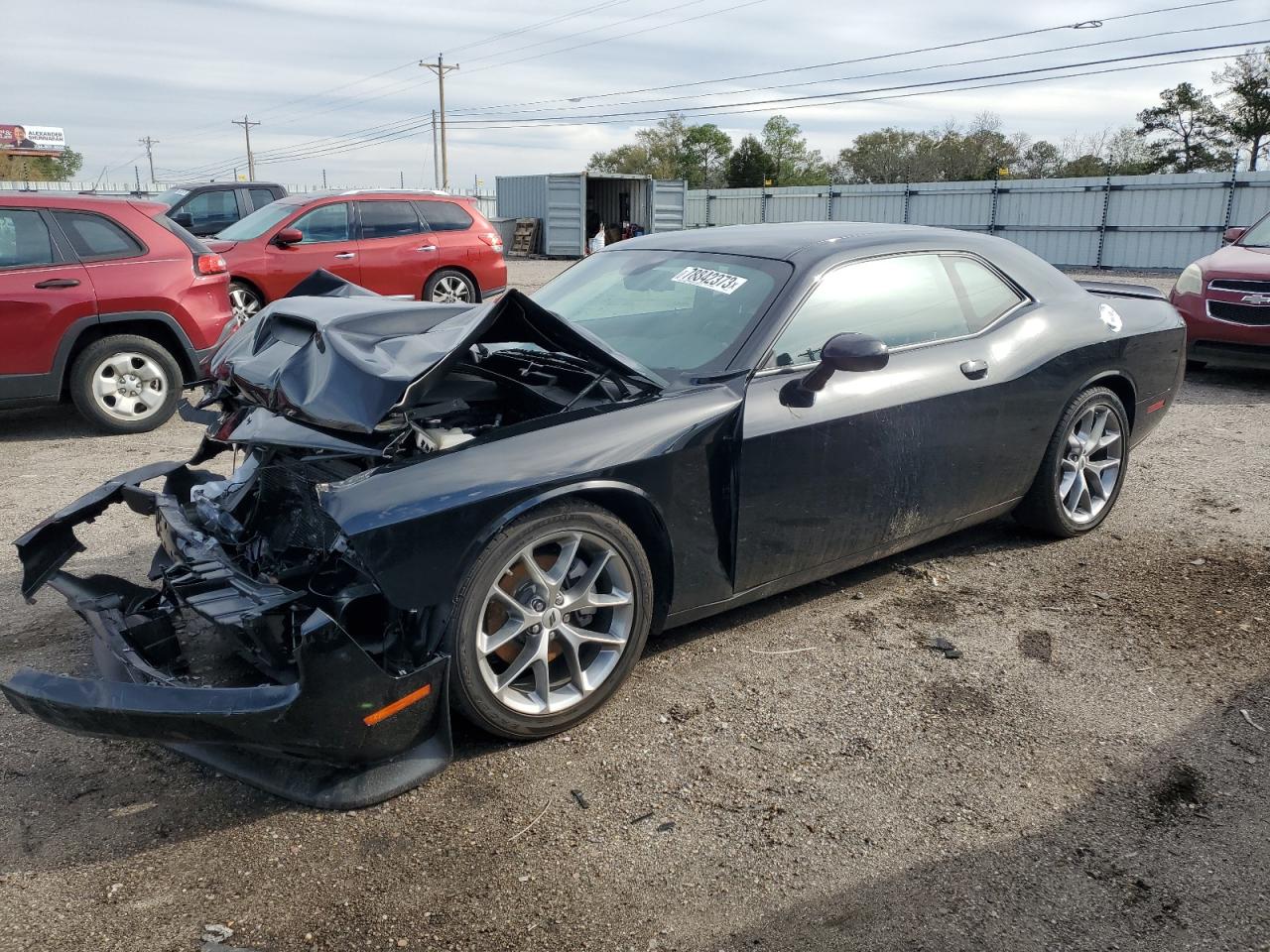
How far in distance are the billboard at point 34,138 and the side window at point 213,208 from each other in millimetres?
112182

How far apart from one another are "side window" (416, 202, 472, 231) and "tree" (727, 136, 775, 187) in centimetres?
4707

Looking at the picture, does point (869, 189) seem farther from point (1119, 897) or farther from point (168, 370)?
point (1119, 897)

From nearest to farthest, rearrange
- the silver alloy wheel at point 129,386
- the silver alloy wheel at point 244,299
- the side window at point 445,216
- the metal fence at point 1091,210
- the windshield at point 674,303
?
1. the windshield at point 674,303
2. the silver alloy wheel at point 129,386
3. the silver alloy wheel at point 244,299
4. the side window at point 445,216
5. the metal fence at point 1091,210

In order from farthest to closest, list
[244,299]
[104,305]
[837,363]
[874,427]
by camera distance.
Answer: [244,299], [104,305], [874,427], [837,363]

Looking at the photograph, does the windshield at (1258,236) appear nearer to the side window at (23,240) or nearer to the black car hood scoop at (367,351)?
the black car hood scoop at (367,351)

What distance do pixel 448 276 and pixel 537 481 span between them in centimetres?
965

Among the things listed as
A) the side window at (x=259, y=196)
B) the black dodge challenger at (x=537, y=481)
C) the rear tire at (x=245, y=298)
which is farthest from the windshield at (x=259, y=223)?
the black dodge challenger at (x=537, y=481)

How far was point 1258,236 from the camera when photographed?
Result: 9.73 m

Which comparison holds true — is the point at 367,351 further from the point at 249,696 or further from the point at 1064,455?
the point at 1064,455

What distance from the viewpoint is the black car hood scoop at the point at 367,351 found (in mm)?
3012

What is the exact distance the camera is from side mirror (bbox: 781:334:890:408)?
136 inches

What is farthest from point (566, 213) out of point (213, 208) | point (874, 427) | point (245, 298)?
point (874, 427)

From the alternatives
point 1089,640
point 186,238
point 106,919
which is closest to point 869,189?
point 186,238

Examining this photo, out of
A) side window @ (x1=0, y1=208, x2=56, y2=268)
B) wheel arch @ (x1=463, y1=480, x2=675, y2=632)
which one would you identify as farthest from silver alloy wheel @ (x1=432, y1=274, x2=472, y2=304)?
wheel arch @ (x1=463, y1=480, x2=675, y2=632)
